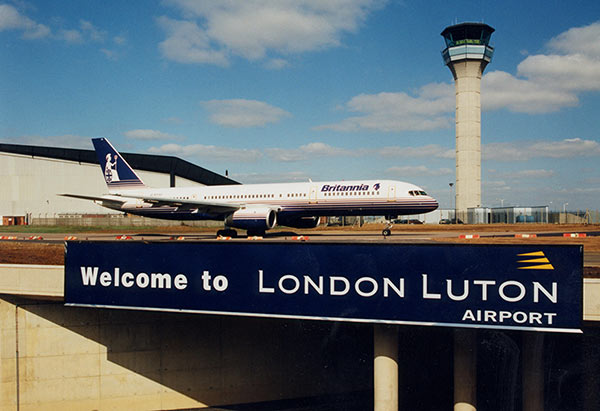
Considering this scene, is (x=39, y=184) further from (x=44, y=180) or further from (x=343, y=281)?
(x=343, y=281)

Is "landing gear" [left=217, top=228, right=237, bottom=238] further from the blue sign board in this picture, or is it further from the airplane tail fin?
the blue sign board

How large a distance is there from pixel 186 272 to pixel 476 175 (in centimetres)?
8272

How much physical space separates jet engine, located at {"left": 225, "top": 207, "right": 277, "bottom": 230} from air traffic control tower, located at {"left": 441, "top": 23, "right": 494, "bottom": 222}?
208 feet

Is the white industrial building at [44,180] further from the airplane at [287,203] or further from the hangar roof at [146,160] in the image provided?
the airplane at [287,203]

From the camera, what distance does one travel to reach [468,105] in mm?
90625

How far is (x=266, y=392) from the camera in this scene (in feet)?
71.4

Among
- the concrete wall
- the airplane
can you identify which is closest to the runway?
the airplane

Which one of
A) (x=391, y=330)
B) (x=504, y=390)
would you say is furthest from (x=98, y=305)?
(x=504, y=390)

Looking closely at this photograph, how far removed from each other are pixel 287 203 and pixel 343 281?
21445mm

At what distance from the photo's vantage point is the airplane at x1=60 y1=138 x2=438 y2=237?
1325 inches

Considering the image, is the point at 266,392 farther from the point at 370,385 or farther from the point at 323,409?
the point at 370,385

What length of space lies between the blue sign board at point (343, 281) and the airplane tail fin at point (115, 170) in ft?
98.7

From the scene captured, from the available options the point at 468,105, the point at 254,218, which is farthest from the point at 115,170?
the point at 468,105

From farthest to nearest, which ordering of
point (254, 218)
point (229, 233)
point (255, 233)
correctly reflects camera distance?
point (229, 233) < point (255, 233) < point (254, 218)
